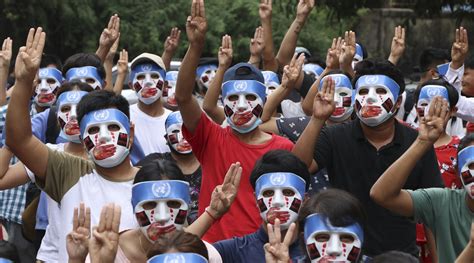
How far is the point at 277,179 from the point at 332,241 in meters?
0.88

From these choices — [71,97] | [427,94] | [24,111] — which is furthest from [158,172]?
[427,94]

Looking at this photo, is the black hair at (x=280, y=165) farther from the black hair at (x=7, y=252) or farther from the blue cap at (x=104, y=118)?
the black hair at (x=7, y=252)

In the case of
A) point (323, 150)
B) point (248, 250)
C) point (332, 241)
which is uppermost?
point (323, 150)

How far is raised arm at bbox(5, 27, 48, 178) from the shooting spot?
7145mm

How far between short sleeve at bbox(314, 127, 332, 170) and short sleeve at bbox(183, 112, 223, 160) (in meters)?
0.66

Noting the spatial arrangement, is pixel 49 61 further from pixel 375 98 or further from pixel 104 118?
pixel 375 98

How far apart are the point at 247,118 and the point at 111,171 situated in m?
1.13

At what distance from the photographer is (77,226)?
6160mm

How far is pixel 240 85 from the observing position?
8.55m

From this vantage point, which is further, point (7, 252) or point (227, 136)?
point (227, 136)

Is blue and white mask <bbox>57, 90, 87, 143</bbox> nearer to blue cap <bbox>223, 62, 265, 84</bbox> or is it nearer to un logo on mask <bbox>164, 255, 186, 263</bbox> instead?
blue cap <bbox>223, 62, 265, 84</bbox>

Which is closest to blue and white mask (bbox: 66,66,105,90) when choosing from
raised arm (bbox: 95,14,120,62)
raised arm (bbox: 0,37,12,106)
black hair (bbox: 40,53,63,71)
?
raised arm (bbox: 95,14,120,62)

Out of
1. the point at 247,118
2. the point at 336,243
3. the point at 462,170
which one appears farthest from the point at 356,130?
the point at 336,243

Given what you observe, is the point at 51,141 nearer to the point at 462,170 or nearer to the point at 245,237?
the point at 245,237
